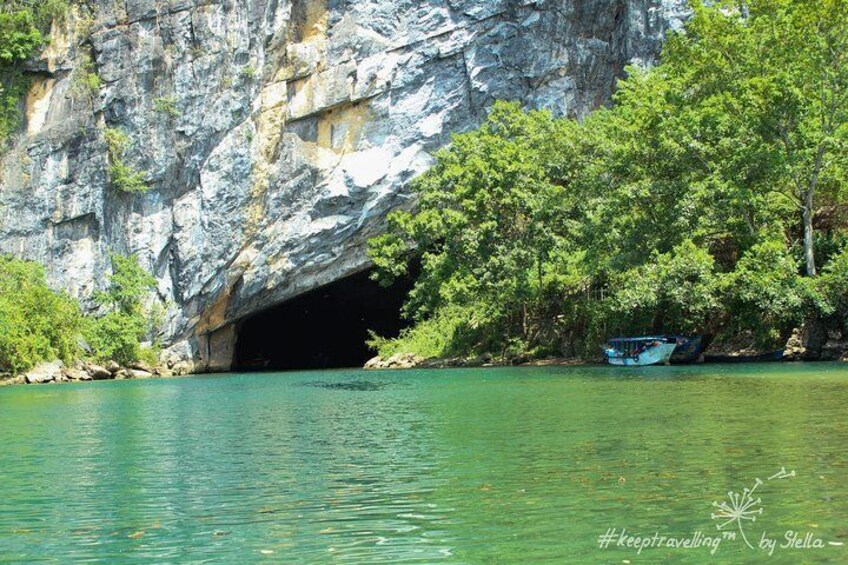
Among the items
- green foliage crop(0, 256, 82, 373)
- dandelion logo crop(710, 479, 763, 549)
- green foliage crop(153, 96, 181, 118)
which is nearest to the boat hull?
green foliage crop(0, 256, 82, 373)

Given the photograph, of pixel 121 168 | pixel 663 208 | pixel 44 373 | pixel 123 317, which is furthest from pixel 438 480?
pixel 121 168

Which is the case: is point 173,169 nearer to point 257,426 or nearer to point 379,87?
point 379,87

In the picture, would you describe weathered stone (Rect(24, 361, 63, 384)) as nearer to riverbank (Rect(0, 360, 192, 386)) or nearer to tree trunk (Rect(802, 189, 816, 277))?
riverbank (Rect(0, 360, 192, 386))

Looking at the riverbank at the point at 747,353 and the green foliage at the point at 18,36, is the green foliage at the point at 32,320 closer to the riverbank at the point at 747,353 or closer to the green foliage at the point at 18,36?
the green foliage at the point at 18,36

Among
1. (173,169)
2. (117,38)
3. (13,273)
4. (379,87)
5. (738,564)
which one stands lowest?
(738,564)

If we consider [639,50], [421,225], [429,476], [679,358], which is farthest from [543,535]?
[639,50]

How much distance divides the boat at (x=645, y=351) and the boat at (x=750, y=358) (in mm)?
1605

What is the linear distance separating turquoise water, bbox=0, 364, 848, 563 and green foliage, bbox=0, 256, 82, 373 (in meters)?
19.1

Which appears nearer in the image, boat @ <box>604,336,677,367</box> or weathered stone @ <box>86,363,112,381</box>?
boat @ <box>604,336,677,367</box>

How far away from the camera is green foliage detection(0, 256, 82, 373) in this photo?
3528cm

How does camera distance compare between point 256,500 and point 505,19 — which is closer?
point 256,500

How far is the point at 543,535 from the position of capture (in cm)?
670

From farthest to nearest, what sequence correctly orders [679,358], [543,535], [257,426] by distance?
[679,358]
[257,426]
[543,535]

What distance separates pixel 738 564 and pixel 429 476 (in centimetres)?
401
